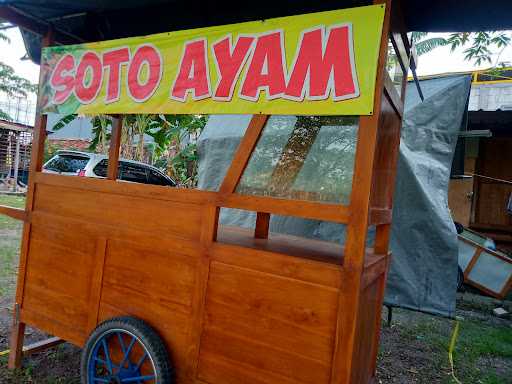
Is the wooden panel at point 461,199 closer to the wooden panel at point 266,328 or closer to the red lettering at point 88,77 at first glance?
the wooden panel at point 266,328

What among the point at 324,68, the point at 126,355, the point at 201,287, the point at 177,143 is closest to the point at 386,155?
the point at 324,68

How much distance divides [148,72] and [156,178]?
6349 mm

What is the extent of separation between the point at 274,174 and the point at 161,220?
74cm

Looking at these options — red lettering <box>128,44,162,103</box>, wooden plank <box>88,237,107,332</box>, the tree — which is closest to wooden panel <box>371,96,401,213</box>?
red lettering <box>128,44,162,103</box>

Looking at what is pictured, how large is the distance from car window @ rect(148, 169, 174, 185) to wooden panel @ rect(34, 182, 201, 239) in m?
5.49

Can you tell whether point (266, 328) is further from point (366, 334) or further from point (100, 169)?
point (100, 169)

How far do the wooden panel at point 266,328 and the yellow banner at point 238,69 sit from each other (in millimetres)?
886

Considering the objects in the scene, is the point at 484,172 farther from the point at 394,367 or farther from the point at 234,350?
the point at 234,350

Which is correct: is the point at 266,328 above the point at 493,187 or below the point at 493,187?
below

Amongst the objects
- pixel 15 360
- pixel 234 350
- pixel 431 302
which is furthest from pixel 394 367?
pixel 15 360

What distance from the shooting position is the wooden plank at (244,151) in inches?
78.3

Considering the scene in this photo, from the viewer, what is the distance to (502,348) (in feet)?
13.1

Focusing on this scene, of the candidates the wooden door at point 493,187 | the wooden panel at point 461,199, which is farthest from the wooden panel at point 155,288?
the wooden door at point 493,187

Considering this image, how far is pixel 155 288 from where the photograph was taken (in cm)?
228
